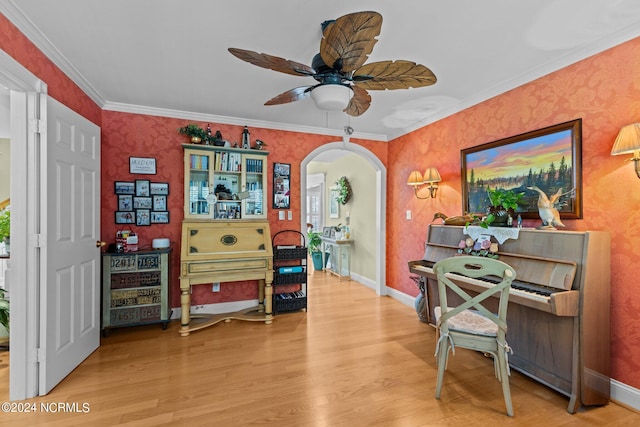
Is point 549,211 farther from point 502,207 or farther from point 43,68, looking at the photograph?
point 43,68

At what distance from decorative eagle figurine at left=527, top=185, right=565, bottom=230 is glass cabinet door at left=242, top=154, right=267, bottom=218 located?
2.78 m

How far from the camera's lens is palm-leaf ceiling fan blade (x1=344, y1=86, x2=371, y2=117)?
1964mm

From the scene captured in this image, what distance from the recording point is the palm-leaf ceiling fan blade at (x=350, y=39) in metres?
1.27

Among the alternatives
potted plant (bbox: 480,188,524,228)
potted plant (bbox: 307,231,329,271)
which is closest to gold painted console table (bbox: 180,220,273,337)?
potted plant (bbox: 480,188,524,228)

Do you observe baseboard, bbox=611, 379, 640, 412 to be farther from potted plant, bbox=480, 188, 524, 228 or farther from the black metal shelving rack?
the black metal shelving rack

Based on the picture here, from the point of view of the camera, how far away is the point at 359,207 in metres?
5.50

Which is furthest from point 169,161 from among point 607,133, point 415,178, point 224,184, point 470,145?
point 607,133

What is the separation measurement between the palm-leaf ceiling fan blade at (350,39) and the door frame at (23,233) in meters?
2.00

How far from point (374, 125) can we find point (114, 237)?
11.1 feet

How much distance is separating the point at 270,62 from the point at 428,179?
98.1 inches

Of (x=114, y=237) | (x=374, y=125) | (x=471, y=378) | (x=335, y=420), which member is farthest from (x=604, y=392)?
(x=114, y=237)

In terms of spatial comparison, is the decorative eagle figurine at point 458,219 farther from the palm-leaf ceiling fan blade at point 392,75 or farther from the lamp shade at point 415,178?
the palm-leaf ceiling fan blade at point 392,75

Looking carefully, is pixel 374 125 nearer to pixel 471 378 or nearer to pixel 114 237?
pixel 471 378

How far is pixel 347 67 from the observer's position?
1645 mm
